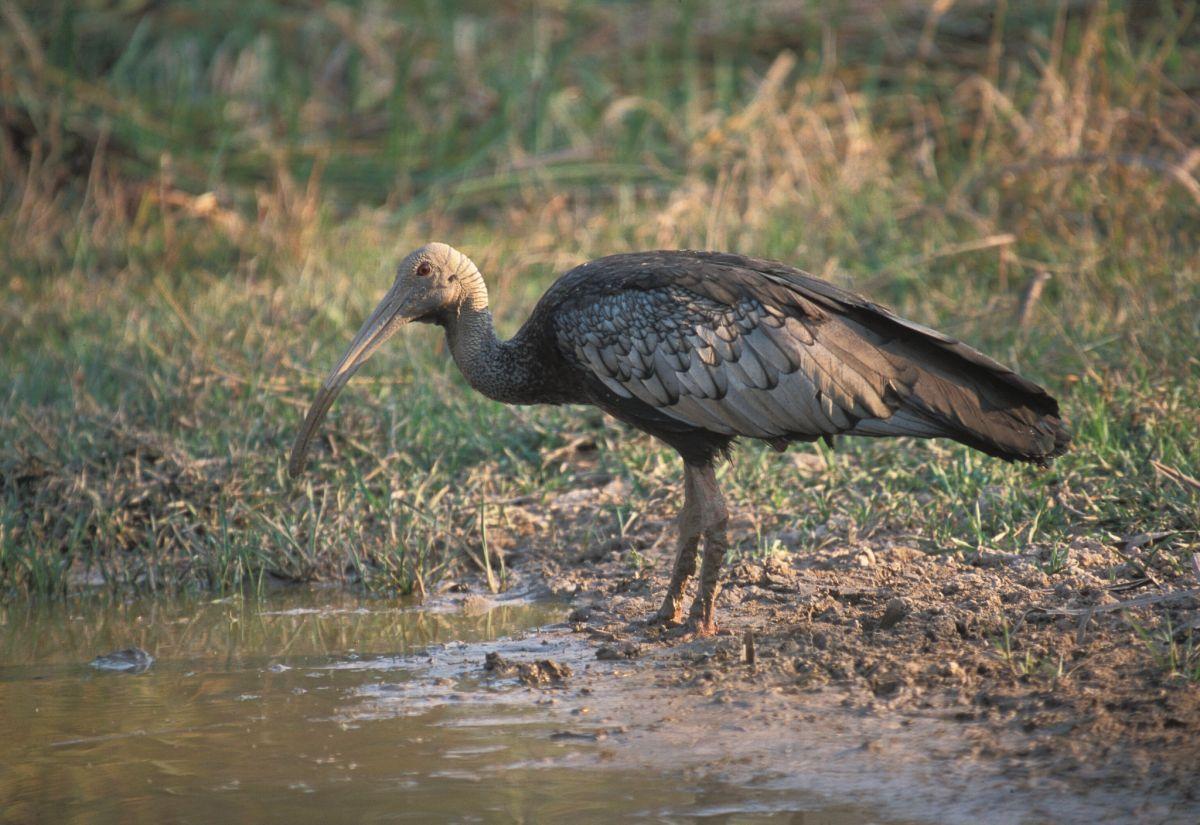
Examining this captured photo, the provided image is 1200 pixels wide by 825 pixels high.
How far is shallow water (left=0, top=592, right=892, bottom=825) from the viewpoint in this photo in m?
3.86

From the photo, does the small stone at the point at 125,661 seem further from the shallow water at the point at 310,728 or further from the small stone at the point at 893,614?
the small stone at the point at 893,614

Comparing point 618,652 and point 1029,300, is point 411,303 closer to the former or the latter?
point 618,652

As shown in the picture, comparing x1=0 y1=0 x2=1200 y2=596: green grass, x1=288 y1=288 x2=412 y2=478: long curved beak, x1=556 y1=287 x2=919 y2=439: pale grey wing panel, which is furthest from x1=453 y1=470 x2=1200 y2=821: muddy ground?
x1=288 y1=288 x2=412 y2=478: long curved beak

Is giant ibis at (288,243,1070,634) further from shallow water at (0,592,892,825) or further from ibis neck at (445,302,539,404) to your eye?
shallow water at (0,592,892,825)

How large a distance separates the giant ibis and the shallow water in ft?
2.72

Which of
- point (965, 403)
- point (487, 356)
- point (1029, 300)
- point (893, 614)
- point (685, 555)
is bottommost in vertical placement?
point (893, 614)

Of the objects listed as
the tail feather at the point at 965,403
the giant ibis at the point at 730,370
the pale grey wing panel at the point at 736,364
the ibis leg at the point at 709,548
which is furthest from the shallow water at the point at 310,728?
the tail feather at the point at 965,403

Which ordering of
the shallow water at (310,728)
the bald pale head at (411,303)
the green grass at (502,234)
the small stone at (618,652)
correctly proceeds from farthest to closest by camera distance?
the green grass at (502,234) → the bald pale head at (411,303) → the small stone at (618,652) → the shallow water at (310,728)

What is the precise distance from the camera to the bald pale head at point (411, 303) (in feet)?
18.6

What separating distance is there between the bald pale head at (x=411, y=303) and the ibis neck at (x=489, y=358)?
1.4 inches

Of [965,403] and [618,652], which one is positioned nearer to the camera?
[965,403]

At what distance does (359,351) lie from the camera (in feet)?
18.6

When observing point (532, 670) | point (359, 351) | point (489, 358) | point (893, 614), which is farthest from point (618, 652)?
point (359, 351)

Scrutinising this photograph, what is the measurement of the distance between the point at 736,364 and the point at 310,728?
5.93 ft
